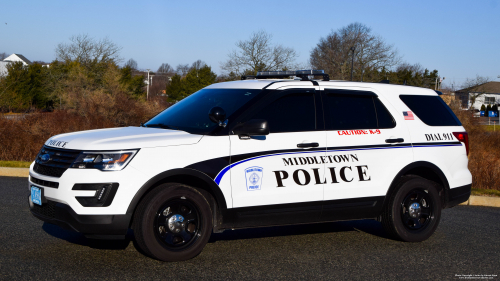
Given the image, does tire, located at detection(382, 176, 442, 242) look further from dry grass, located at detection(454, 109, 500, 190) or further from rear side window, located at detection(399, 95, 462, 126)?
dry grass, located at detection(454, 109, 500, 190)

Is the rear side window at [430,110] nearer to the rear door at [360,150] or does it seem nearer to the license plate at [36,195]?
the rear door at [360,150]

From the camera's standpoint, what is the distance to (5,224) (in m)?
6.62

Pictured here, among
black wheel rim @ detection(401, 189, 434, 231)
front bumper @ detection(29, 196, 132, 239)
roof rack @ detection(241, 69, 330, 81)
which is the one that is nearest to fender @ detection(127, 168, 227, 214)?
front bumper @ detection(29, 196, 132, 239)

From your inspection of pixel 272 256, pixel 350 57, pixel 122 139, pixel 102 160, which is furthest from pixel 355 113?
pixel 350 57

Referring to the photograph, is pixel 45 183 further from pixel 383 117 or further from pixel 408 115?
pixel 408 115

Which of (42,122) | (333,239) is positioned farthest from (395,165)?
(42,122)

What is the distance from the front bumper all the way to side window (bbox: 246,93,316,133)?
1782mm

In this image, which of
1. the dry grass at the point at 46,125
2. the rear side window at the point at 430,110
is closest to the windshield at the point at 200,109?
the rear side window at the point at 430,110

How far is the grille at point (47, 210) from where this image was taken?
4918mm

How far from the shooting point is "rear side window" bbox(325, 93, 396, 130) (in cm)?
598

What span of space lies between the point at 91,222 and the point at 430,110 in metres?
4.45

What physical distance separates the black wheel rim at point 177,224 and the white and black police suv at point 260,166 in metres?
0.01

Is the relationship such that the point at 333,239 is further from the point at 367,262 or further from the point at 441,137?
the point at 441,137

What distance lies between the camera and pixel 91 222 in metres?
4.78
